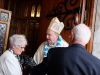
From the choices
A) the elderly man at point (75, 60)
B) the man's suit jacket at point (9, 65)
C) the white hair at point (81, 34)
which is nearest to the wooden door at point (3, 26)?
the man's suit jacket at point (9, 65)

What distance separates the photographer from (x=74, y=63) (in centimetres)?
139

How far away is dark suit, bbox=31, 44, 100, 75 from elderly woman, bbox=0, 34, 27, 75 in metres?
0.75

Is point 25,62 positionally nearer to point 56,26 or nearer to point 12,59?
point 12,59

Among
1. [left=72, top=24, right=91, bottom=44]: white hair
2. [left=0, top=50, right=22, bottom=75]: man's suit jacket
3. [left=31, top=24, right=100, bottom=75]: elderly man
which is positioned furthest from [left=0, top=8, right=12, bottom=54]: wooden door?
[left=72, top=24, right=91, bottom=44]: white hair

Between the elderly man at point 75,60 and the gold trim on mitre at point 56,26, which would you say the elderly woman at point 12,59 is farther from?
the elderly man at point 75,60

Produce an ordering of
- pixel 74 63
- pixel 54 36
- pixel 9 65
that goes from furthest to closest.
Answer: pixel 54 36 → pixel 9 65 → pixel 74 63

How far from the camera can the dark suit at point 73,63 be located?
1.39 metres

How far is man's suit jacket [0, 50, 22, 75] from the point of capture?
6.86 feet

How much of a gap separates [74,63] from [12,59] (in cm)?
92

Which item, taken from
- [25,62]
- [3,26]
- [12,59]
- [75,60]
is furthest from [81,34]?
[3,26]

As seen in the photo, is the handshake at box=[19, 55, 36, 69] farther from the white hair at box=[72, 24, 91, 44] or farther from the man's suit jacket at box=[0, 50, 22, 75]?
the white hair at box=[72, 24, 91, 44]

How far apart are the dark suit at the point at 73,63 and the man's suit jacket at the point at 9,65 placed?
0.75 meters

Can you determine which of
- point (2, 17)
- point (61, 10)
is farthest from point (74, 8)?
point (2, 17)

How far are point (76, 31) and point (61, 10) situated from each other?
128cm
